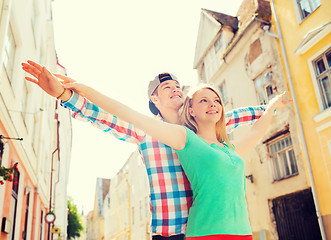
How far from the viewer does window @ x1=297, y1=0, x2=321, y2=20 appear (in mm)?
10078

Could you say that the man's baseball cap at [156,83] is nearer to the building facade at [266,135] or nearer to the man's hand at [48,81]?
the man's hand at [48,81]

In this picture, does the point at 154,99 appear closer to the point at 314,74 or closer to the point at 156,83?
the point at 156,83

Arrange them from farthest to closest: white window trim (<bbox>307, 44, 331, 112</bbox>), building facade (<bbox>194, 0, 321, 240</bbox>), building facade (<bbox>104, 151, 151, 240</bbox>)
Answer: building facade (<bbox>104, 151, 151, 240</bbox>) → building facade (<bbox>194, 0, 321, 240</bbox>) → white window trim (<bbox>307, 44, 331, 112</bbox>)

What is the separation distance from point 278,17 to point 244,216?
1180cm

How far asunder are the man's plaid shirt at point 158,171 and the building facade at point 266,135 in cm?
939

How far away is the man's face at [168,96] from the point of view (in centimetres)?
222

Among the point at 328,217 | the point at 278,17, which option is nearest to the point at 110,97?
the point at 328,217

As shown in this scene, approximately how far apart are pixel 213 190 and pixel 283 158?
35.3 ft

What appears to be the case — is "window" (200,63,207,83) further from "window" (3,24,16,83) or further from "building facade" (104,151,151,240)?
"window" (3,24,16,83)

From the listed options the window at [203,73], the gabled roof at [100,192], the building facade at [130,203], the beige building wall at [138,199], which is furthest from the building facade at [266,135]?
the gabled roof at [100,192]

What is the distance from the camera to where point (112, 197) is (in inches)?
1697

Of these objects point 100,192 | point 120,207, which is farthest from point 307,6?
point 100,192

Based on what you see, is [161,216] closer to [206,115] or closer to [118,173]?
[206,115]

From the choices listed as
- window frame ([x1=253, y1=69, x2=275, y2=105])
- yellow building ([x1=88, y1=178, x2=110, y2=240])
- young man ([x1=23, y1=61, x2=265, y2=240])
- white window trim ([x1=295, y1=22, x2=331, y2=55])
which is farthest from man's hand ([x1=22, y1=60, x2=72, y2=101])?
yellow building ([x1=88, y1=178, x2=110, y2=240])
